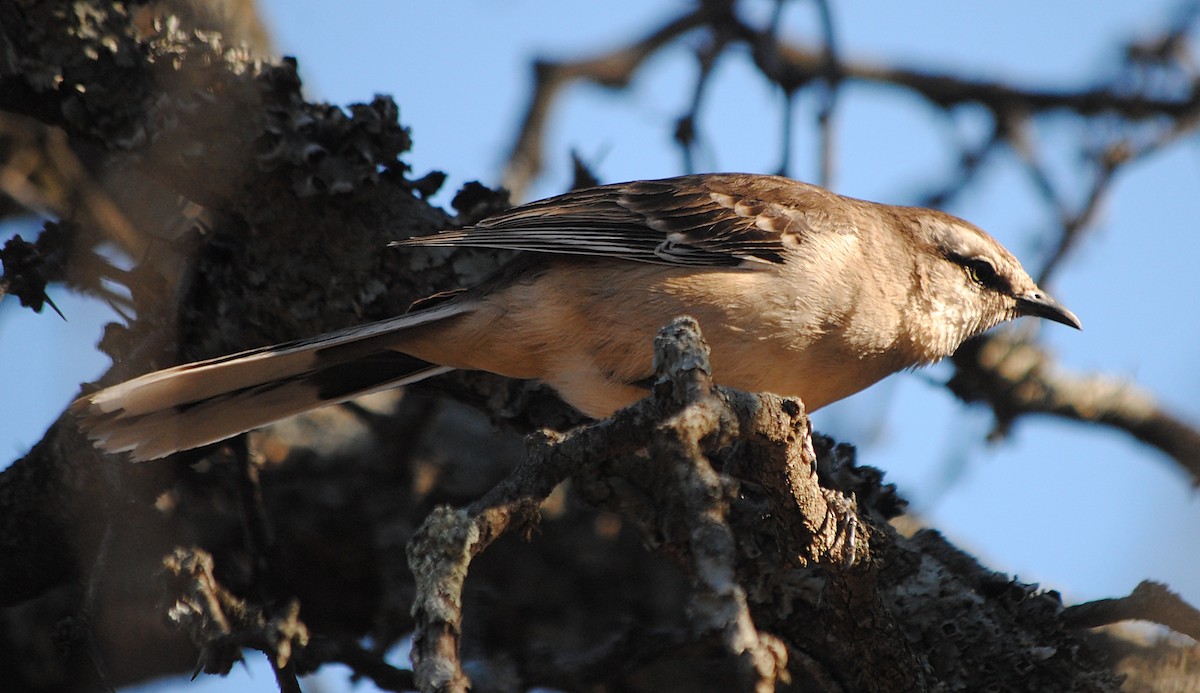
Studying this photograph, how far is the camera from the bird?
3918 millimetres

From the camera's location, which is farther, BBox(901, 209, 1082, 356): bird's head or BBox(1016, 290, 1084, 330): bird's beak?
BBox(1016, 290, 1084, 330): bird's beak

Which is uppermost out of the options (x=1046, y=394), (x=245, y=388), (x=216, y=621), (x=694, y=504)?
(x=1046, y=394)

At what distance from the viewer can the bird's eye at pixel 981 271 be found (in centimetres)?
479

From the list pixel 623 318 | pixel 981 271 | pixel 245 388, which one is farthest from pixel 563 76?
pixel 245 388

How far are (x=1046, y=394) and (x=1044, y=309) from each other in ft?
2.55

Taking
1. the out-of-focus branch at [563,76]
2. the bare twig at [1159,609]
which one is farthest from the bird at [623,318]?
the out-of-focus branch at [563,76]

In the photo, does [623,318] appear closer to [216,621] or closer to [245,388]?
[245,388]

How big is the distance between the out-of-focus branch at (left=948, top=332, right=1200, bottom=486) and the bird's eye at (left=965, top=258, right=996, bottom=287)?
2.44 ft

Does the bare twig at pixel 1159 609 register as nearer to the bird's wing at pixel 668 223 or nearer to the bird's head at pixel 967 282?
the bird's head at pixel 967 282

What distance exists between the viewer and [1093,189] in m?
5.91

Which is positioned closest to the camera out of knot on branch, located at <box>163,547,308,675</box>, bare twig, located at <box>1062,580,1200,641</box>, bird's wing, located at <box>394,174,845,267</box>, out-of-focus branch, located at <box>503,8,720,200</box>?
bare twig, located at <box>1062,580,1200,641</box>

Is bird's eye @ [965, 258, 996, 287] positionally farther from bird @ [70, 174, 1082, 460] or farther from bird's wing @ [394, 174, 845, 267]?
bird's wing @ [394, 174, 845, 267]

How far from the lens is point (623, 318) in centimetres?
406

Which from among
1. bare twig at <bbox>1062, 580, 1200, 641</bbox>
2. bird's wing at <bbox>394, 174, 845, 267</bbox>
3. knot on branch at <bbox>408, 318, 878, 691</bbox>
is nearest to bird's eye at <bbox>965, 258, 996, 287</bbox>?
bird's wing at <bbox>394, 174, 845, 267</bbox>
